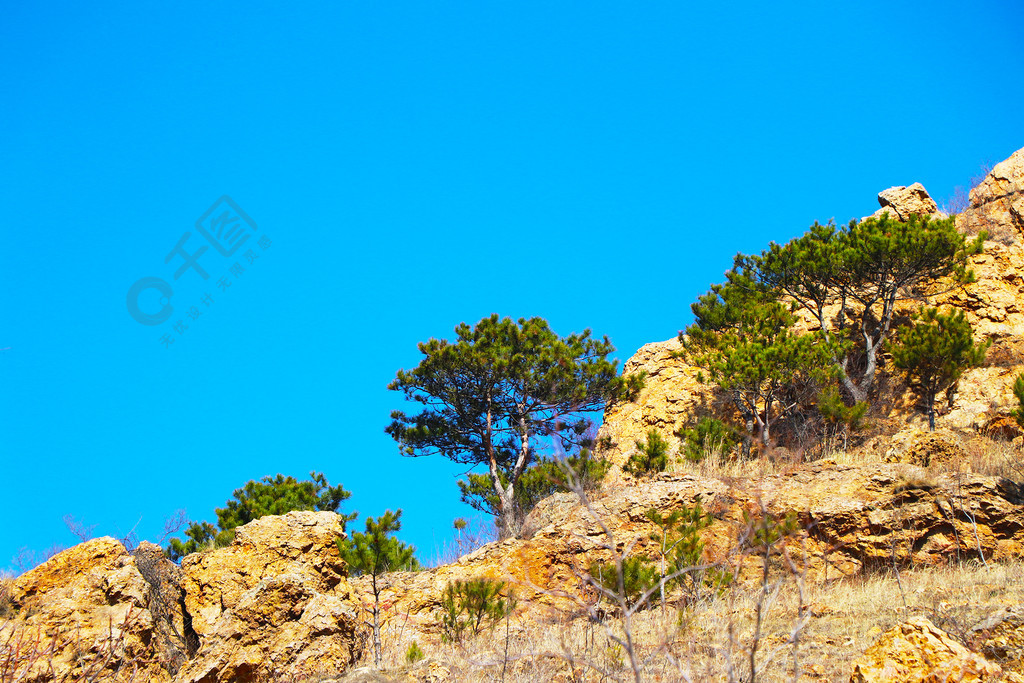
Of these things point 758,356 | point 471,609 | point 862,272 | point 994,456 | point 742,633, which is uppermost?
point 862,272

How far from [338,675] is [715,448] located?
1057cm

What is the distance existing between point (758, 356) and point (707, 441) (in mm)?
2377

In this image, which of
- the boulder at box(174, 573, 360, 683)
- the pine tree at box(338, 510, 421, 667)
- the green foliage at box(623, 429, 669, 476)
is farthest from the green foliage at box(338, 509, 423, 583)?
the green foliage at box(623, 429, 669, 476)

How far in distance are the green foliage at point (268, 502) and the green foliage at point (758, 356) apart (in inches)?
353

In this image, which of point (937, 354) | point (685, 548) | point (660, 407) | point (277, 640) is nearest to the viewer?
point (277, 640)

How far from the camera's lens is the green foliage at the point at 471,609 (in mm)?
8461

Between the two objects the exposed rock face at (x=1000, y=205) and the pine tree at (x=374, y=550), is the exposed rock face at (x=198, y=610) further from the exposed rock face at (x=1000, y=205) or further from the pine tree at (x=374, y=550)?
the exposed rock face at (x=1000, y=205)

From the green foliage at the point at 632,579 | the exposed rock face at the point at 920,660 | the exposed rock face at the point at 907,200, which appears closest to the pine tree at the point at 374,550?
the green foliage at the point at 632,579

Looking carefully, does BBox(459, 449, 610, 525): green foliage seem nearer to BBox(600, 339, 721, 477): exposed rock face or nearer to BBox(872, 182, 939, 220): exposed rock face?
BBox(600, 339, 721, 477): exposed rock face

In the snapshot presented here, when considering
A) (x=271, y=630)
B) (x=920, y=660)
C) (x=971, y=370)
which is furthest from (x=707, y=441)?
(x=271, y=630)

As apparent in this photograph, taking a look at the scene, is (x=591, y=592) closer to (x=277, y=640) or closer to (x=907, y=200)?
(x=277, y=640)

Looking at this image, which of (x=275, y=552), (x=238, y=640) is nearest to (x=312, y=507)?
(x=275, y=552)

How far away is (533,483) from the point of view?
663 inches

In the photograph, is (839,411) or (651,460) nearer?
(651,460)
